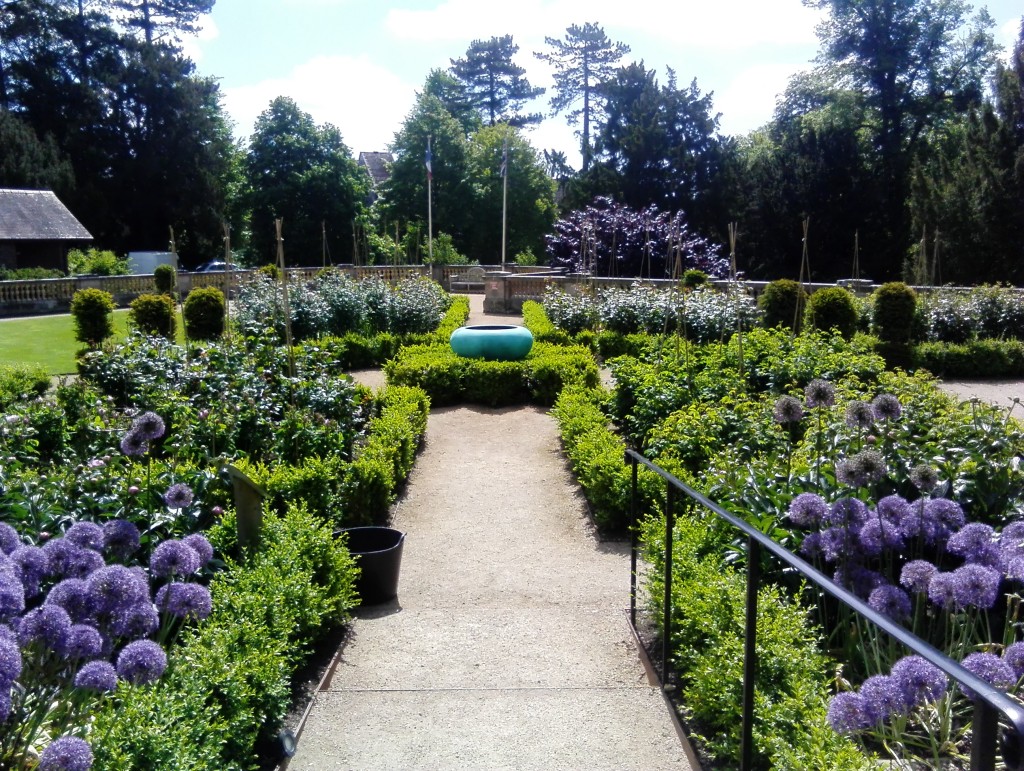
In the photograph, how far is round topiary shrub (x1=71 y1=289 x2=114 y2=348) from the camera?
48.0 feet

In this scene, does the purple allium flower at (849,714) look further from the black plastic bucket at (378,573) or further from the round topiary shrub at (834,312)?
the round topiary shrub at (834,312)

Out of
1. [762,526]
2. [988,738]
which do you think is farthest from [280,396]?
[988,738]

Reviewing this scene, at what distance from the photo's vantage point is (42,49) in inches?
1518

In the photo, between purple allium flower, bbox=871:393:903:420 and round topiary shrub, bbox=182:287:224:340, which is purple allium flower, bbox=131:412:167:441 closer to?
purple allium flower, bbox=871:393:903:420

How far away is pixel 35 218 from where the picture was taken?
31266 millimetres

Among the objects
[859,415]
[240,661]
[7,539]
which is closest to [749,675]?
[859,415]

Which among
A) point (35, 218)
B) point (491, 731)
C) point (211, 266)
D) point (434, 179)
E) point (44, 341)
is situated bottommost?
point (491, 731)

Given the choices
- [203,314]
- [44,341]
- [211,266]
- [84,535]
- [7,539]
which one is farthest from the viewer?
[211,266]

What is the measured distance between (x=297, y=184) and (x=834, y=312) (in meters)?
30.2

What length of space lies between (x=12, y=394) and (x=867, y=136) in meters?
33.3

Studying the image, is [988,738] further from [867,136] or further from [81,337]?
[867,136]

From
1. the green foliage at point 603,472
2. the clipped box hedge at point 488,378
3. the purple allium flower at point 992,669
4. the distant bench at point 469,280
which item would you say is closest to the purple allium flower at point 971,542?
the purple allium flower at point 992,669

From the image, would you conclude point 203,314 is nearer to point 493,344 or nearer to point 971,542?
point 493,344

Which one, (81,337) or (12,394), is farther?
(81,337)
